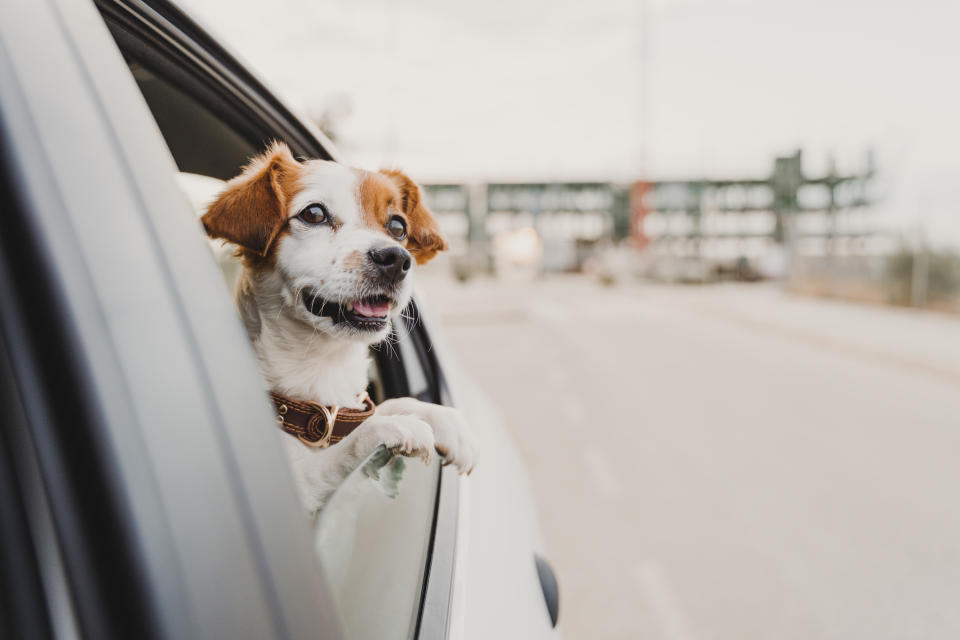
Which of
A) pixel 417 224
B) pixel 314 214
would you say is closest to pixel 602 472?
pixel 417 224

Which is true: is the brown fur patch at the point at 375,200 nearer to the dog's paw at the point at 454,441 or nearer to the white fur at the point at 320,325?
the white fur at the point at 320,325

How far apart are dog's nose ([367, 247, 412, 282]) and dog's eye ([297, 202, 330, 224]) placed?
13 centimetres

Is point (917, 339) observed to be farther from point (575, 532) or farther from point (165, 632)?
point (165, 632)

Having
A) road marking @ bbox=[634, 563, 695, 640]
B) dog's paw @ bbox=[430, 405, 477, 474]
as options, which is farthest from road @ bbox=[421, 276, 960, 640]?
dog's paw @ bbox=[430, 405, 477, 474]

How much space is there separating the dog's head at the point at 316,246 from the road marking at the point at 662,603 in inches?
118

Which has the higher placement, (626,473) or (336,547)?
(336,547)

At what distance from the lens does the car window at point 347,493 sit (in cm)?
105

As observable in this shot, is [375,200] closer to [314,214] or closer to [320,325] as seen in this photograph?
[314,214]

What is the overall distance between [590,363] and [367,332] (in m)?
10.7

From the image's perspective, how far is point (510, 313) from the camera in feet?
67.8

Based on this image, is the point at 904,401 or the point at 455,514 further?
the point at 904,401

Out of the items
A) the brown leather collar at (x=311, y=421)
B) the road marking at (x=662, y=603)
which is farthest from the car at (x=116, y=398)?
the road marking at (x=662, y=603)

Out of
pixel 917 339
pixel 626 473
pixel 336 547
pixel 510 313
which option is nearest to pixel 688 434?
pixel 626 473

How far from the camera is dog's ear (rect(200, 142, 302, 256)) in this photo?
0.99m
